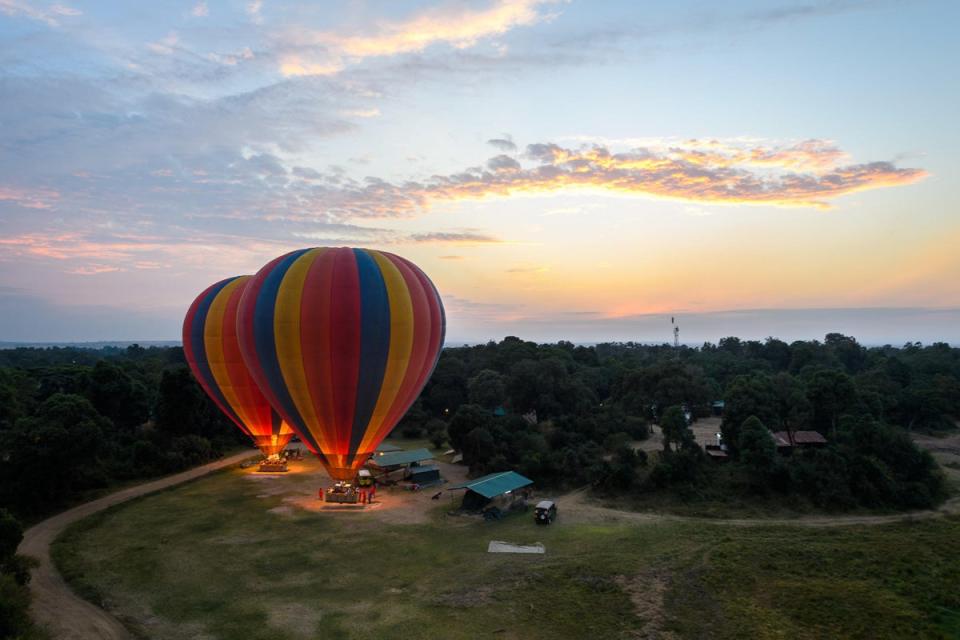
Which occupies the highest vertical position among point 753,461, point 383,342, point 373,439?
point 383,342

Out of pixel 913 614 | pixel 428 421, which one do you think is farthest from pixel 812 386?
pixel 428 421

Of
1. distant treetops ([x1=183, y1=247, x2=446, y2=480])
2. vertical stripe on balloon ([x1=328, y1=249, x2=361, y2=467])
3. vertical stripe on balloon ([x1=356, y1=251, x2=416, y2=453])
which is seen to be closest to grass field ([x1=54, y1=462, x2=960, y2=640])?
distant treetops ([x1=183, y1=247, x2=446, y2=480])

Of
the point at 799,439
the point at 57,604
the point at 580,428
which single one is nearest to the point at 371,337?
the point at 57,604

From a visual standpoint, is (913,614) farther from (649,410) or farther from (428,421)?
(428,421)

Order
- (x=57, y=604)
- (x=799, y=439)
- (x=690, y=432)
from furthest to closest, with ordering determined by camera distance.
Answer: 1. (x=799, y=439)
2. (x=690, y=432)
3. (x=57, y=604)

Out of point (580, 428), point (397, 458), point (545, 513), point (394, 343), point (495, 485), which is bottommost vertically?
point (545, 513)

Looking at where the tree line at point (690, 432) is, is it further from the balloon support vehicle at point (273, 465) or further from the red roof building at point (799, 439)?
the balloon support vehicle at point (273, 465)

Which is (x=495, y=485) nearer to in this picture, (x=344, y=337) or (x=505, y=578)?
(x=505, y=578)
